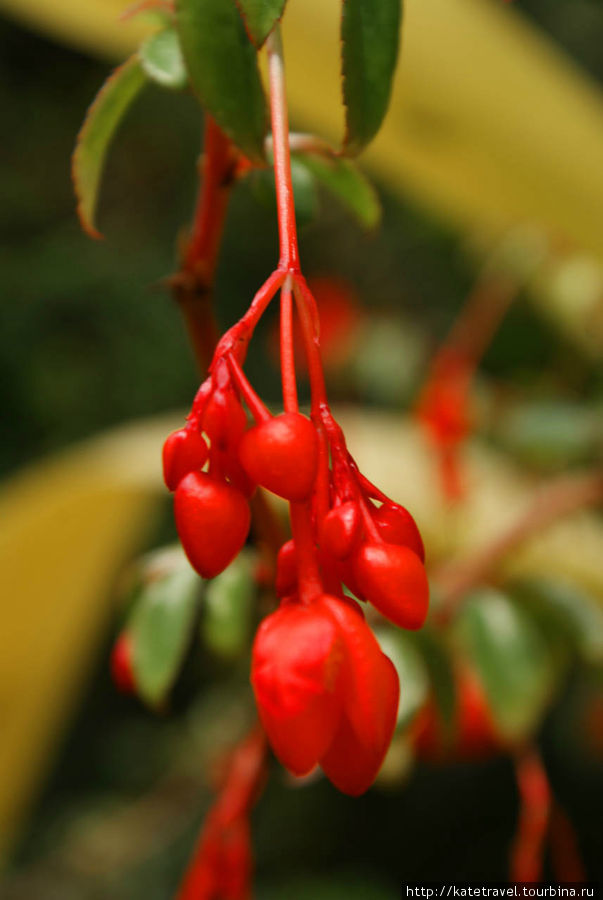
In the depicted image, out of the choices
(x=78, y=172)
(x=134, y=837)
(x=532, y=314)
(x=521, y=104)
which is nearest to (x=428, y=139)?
(x=521, y=104)

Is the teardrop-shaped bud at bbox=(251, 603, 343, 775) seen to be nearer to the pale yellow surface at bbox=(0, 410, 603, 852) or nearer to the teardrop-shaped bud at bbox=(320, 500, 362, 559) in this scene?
the teardrop-shaped bud at bbox=(320, 500, 362, 559)

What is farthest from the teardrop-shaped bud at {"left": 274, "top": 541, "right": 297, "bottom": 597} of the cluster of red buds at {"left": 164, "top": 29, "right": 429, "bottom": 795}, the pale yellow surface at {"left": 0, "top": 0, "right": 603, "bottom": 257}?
the pale yellow surface at {"left": 0, "top": 0, "right": 603, "bottom": 257}

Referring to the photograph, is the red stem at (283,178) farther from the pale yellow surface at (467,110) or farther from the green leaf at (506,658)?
the pale yellow surface at (467,110)

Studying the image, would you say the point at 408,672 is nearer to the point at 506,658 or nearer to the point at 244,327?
the point at 506,658

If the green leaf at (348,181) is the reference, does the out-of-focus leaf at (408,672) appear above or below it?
below

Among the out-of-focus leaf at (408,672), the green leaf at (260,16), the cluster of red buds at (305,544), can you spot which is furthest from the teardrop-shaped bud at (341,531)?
the out-of-focus leaf at (408,672)

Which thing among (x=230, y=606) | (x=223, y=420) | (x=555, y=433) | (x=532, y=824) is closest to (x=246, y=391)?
(x=223, y=420)
